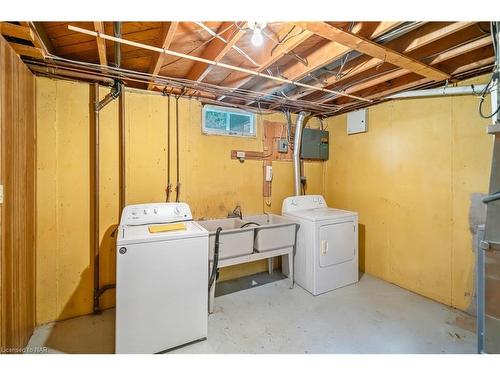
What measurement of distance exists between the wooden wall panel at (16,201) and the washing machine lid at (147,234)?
649 mm

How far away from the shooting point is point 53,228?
2137mm

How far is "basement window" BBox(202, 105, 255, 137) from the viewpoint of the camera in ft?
9.20

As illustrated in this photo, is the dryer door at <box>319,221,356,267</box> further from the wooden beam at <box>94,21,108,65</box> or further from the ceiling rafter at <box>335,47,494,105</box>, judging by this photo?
the wooden beam at <box>94,21,108,65</box>

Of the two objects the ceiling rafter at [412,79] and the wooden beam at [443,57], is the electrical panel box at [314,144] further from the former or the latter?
the wooden beam at [443,57]

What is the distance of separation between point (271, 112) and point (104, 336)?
2991 millimetres

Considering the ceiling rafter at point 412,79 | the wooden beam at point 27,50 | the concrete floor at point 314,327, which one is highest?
the ceiling rafter at point 412,79

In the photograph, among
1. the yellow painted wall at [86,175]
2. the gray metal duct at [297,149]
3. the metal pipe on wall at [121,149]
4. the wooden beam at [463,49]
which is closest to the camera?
the wooden beam at [463,49]

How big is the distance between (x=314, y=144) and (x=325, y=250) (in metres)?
1.55

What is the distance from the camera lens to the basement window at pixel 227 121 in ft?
9.20

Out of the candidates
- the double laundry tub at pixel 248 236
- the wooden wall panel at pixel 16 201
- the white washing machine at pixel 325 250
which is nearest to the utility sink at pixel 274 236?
the double laundry tub at pixel 248 236

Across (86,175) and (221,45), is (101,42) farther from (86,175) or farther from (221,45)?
(86,175)

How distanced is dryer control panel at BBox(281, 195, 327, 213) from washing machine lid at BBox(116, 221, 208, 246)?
4.51ft

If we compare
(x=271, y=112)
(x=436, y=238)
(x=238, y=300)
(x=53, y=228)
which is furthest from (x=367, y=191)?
(x=53, y=228)

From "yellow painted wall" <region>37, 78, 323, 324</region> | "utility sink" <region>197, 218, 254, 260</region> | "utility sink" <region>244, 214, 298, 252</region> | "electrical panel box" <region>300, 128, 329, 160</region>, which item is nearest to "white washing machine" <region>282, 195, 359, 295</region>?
"utility sink" <region>244, 214, 298, 252</region>
